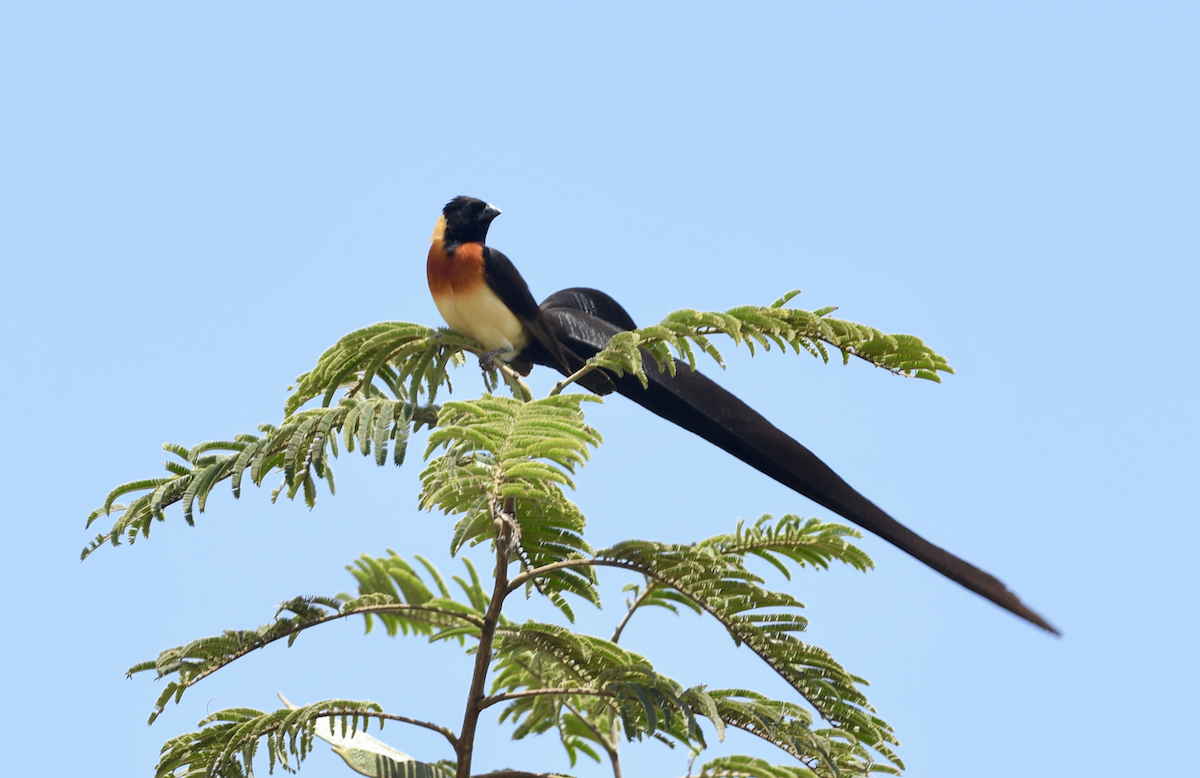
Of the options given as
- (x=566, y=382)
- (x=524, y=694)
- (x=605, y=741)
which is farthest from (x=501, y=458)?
(x=605, y=741)

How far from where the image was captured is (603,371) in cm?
370

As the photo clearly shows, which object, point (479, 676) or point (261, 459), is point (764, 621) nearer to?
point (479, 676)

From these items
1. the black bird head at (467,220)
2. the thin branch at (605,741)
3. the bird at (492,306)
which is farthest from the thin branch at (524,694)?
the black bird head at (467,220)

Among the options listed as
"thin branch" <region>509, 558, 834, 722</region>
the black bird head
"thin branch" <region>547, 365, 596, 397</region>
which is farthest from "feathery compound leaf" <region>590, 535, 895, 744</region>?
the black bird head

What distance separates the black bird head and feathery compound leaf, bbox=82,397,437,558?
92 cm

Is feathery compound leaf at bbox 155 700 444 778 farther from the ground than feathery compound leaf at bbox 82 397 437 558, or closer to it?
closer to it

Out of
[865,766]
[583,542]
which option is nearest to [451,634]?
[583,542]

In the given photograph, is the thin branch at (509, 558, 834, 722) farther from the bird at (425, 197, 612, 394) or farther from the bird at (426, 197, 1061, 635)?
the bird at (425, 197, 612, 394)

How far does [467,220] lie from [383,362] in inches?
27.1

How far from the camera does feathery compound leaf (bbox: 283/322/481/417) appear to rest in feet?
12.3

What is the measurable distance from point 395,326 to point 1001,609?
2.07 meters

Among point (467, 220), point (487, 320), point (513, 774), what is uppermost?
point (467, 220)

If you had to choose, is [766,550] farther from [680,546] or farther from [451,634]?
[451,634]

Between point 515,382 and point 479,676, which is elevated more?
point 515,382
